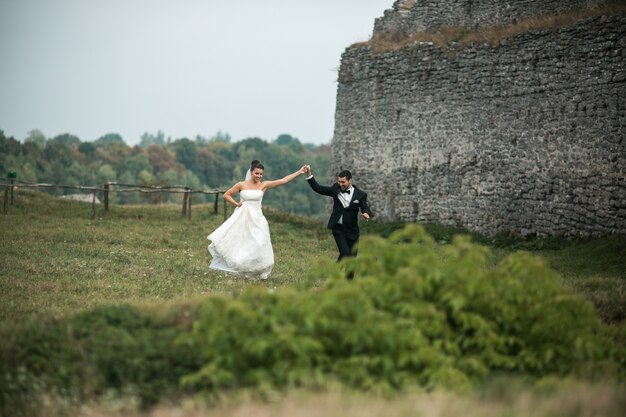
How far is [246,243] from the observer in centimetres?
1703

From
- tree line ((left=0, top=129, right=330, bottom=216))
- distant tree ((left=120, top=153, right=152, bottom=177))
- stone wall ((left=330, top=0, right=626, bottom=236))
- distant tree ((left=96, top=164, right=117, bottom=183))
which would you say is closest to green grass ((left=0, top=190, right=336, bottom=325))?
stone wall ((left=330, top=0, right=626, bottom=236))

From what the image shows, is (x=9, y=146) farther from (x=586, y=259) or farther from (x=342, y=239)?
(x=342, y=239)

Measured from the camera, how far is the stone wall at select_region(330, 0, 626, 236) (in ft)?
66.2

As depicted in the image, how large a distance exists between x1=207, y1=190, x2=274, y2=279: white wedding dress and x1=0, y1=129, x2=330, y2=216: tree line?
68542mm

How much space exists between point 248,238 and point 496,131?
8566 mm

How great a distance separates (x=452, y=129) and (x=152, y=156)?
98625mm

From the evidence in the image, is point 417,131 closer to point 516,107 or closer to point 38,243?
point 516,107

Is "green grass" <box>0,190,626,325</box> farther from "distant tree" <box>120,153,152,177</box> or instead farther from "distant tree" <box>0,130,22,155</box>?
"distant tree" <box>120,153,152,177</box>

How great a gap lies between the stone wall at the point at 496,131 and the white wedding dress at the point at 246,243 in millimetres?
7047

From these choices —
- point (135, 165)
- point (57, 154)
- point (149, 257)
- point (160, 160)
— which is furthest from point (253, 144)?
point (149, 257)

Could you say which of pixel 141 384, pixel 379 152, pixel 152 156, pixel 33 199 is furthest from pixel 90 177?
pixel 141 384

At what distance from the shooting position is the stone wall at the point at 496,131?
795 inches

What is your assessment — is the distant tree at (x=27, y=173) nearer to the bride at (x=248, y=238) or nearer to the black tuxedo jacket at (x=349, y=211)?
the bride at (x=248, y=238)

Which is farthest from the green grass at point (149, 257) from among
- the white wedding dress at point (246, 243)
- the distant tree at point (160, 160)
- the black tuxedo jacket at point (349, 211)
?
the distant tree at point (160, 160)
